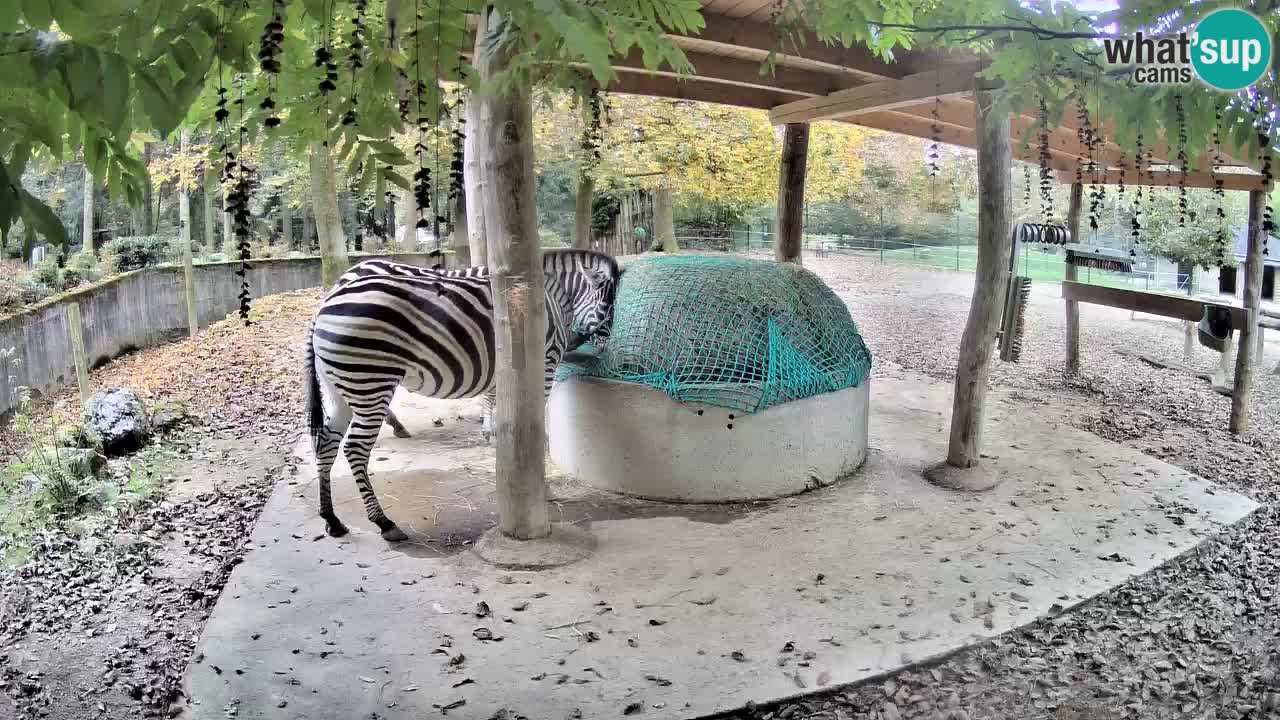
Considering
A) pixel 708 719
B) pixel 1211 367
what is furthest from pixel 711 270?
pixel 1211 367

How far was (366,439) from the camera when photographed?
5.01 m

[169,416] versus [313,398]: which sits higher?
[313,398]

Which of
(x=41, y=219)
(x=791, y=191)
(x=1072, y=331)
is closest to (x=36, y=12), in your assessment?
(x=41, y=219)

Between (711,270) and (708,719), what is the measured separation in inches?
136

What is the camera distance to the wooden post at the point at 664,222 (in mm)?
11406

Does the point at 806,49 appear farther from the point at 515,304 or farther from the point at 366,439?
the point at 366,439

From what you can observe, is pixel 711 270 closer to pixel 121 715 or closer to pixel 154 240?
pixel 121 715

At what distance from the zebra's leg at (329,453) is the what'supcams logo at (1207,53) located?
167 inches

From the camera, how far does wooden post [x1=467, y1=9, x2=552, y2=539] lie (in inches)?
175

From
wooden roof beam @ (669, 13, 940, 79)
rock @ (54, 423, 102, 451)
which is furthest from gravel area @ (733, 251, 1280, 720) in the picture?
rock @ (54, 423, 102, 451)

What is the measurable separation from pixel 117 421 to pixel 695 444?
432 cm

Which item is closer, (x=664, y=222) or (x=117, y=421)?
(x=117, y=421)

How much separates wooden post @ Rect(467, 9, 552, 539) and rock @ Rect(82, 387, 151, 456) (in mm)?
3356

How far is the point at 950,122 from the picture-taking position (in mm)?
7418
